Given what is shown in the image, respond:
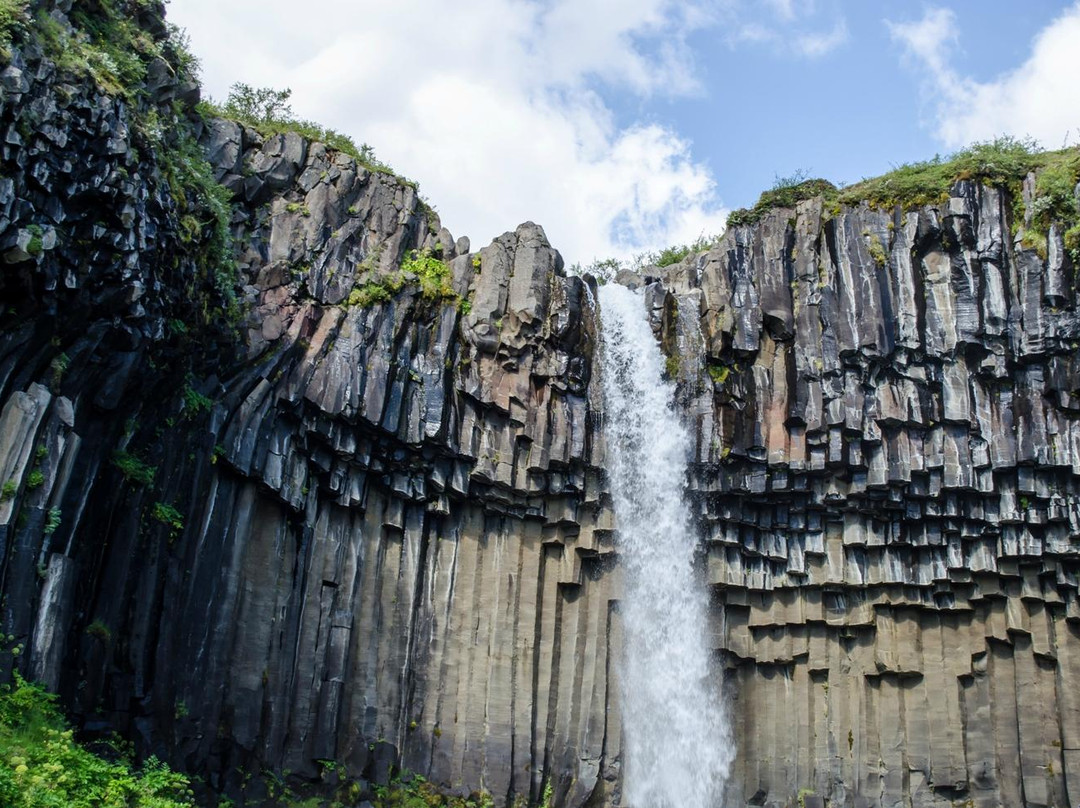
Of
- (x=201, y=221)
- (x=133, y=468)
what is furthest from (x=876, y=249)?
(x=133, y=468)

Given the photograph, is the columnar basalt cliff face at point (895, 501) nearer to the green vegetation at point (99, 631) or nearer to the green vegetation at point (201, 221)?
the green vegetation at point (201, 221)

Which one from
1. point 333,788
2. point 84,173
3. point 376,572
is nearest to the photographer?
point 84,173

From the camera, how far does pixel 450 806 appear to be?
17.8 metres

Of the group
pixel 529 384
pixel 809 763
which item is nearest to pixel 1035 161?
pixel 529 384

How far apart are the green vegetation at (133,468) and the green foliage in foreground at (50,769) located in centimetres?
313

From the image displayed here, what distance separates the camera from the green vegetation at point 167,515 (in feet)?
47.4

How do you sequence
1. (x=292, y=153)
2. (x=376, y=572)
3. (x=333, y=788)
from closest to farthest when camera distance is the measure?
(x=333, y=788), (x=376, y=572), (x=292, y=153)

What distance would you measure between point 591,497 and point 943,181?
373 inches

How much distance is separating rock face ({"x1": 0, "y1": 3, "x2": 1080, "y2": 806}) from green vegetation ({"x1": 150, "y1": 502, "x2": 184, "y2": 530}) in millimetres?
747

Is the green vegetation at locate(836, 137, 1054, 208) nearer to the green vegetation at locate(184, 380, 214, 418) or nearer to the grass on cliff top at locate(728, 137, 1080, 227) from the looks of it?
the grass on cliff top at locate(728, 137, 1080, 227)

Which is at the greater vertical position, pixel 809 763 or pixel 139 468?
pixel 139 468

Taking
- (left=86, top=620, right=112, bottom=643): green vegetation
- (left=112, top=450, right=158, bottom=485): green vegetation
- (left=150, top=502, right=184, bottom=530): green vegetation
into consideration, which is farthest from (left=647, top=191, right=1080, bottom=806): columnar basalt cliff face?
(left=86, top=620, right=112, bottom=643): green vegetation

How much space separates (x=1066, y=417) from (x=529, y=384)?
995 cm

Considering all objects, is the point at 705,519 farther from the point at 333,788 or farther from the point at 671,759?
the point at 333,788
